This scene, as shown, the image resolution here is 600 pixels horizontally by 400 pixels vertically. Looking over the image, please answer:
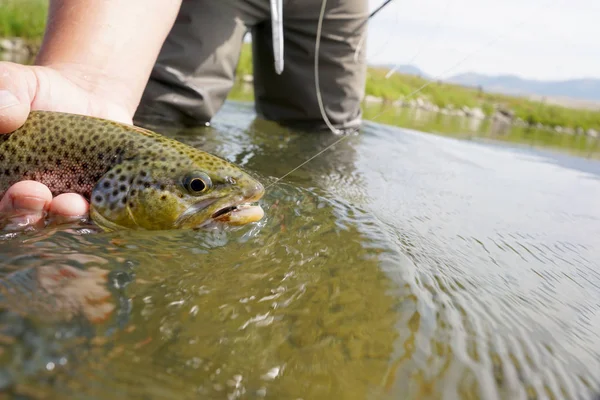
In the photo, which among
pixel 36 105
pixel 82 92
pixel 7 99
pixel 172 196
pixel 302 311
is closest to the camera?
pixel 302 311

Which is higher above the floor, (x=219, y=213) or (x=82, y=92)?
(x=82, y=92)

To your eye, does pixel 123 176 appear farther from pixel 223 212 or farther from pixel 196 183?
pixel 223 212

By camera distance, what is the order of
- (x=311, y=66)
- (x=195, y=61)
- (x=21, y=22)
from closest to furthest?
(x=195, y=61)
(x=311, y=66)
(x=21, y=22)

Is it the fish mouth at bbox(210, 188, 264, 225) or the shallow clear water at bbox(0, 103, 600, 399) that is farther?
the fish mouth at bbox(210, 188, 264, 225)

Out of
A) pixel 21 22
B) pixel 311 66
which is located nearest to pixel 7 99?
pixel 311 66

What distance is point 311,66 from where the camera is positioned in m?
5.29

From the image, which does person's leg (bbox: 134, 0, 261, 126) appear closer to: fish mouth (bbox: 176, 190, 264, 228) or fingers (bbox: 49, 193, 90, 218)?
fingers (bbox: 49, 193, 90, 218)

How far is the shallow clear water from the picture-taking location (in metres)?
1.12

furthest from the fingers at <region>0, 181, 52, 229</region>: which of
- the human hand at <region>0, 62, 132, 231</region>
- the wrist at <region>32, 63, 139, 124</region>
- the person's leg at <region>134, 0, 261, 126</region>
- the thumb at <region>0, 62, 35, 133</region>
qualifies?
the person's leg at <region>134, 0, 261, 126</region>

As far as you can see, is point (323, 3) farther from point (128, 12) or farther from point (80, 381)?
point (80, 381)

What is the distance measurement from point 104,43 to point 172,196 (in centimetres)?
126

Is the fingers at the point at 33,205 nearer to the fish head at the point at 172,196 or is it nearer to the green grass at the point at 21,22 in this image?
the fish head at the point at 172,196

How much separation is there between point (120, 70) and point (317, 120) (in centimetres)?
320

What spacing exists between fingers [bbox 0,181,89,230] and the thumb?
28cm
